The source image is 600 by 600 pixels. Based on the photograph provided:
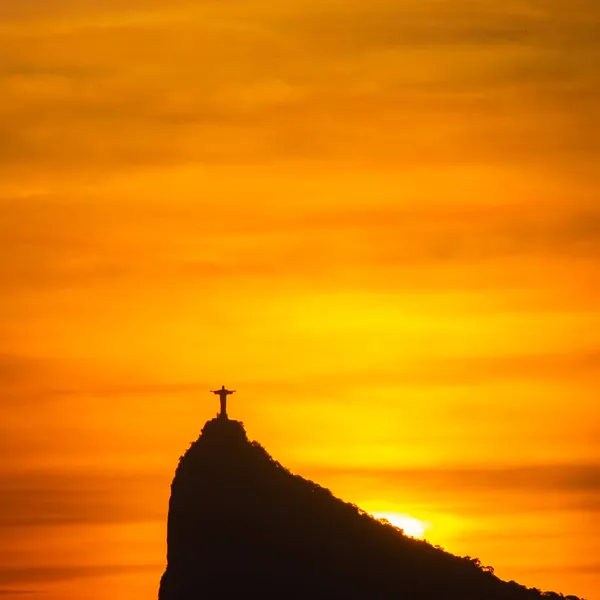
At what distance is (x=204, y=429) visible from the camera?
198500 millimetres

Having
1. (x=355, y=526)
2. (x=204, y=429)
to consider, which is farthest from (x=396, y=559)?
(x=204, y=429)

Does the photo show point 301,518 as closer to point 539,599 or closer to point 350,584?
point 350,584

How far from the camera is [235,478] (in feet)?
655

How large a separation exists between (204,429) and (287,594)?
12.7 metres

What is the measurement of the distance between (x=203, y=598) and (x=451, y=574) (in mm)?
17109

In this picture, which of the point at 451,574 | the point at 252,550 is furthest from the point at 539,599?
the point at 252,550

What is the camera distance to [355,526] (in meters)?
199

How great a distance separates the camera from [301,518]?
199 meters

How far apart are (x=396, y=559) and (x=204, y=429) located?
52.3ft

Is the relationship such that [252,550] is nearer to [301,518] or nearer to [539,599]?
[301,518]

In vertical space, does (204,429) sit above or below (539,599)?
above

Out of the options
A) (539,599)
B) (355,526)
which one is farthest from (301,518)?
(539,599)

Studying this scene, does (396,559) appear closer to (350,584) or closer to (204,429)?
(350,584)

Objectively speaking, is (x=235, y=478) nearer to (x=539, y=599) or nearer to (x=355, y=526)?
(x=355, y=526)
